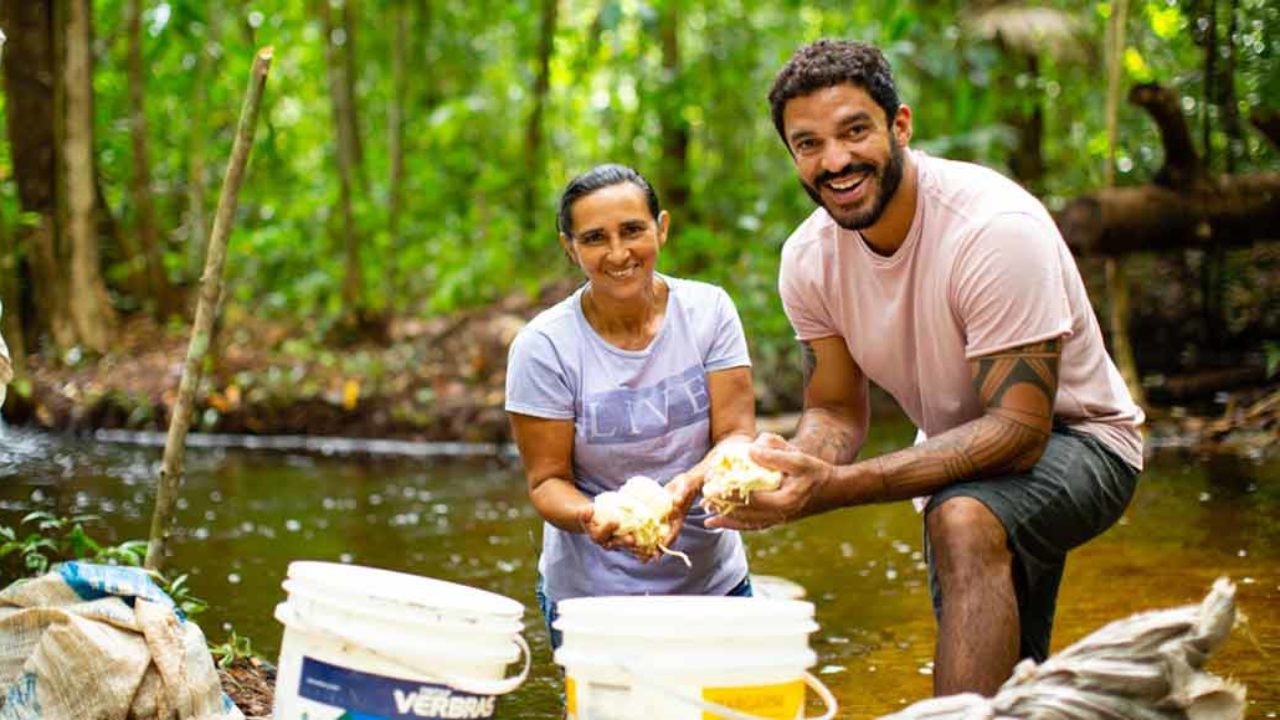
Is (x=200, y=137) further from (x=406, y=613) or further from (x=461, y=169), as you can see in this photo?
(x=406, y=613)

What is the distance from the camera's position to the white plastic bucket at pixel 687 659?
7.41ft

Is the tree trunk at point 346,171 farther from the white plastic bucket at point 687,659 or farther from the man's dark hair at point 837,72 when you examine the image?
the white plastic bucket at point 687,659

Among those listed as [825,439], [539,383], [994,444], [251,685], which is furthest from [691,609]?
[251,685]

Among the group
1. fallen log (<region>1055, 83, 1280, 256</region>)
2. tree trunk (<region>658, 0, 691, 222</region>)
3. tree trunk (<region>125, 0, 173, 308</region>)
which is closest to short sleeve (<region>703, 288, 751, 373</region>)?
fallen log (<region>1055, 83, 1280, 256</region>)

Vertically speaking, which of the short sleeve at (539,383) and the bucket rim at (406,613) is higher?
the short sleeve at (539,383)

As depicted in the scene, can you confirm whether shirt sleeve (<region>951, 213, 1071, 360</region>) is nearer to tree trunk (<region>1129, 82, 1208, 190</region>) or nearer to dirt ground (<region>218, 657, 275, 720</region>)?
dirt ground (<region>218, 657, 275, 720</region>)

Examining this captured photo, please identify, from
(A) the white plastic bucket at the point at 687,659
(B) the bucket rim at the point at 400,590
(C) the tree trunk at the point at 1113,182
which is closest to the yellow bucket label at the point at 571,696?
(A) the white plastic bucket at the point at 687,659

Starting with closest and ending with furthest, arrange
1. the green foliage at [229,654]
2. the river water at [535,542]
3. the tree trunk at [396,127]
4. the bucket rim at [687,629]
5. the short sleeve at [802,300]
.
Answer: the bucket rim at [687,629]
the short sleeve at [802,300]
the green foliage at [229,654]
the river water at [535,542]
the tree trunk at [396,127]

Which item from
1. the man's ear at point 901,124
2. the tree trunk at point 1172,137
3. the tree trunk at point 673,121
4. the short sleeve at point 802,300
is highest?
the tree trunk at point 673,121

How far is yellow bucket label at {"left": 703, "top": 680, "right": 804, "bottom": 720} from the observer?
7.45 feet

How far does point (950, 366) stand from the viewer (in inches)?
122

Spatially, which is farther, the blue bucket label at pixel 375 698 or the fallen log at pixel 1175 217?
the fallen log at pixel 1175 217

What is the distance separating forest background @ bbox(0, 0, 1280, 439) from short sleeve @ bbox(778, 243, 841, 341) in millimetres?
4052

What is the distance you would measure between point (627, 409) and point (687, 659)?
1.00 meters
